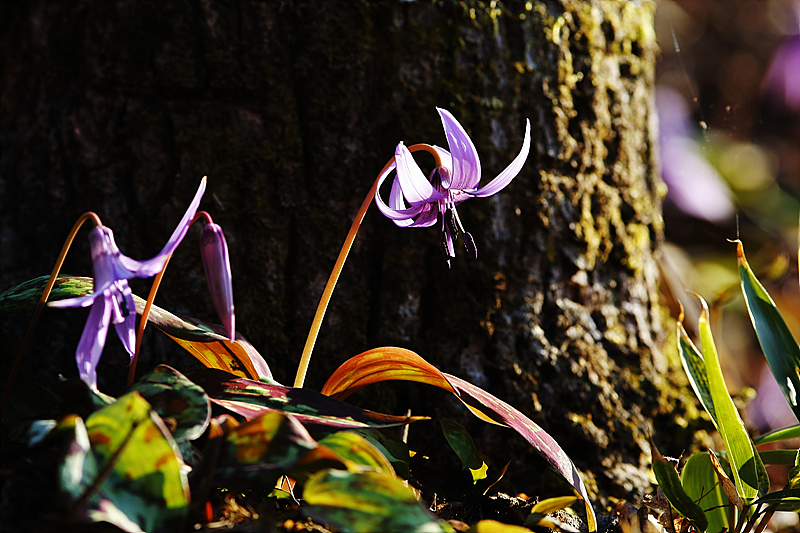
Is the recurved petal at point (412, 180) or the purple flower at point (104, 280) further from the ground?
the recurved petal at point (412, 180)

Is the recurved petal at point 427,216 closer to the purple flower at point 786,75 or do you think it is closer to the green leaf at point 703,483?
the green leaf at point 703,483

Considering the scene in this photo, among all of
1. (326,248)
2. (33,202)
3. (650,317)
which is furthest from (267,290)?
(650,317)

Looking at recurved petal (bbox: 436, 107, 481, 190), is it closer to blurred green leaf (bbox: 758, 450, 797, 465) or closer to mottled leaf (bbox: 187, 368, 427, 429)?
mottled leaf (bbox: 187, 368, 427, 429)

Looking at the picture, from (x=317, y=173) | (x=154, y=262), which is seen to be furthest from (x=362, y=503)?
(x=317, y=173)

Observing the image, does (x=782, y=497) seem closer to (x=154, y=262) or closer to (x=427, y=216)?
(x=427, y=216)

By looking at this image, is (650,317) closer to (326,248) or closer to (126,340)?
(326,248)

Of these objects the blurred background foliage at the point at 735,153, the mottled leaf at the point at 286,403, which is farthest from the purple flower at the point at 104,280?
the blurred background foliage at the point at 735,153
